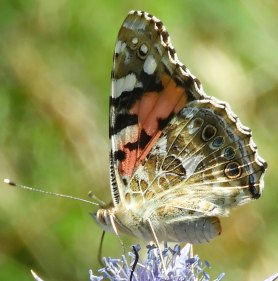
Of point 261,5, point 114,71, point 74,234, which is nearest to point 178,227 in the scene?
point 114,71

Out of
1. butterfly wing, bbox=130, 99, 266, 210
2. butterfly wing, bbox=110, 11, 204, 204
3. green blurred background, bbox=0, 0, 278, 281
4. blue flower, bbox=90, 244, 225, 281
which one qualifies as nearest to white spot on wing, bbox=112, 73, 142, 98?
butterfly wing, bbox=110, 11, 204, 204

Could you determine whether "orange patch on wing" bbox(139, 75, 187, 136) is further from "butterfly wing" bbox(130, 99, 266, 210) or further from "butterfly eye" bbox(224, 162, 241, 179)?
"butterfly eye" bbox(224, 162, 241, 179)

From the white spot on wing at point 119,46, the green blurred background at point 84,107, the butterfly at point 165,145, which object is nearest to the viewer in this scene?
the butterfly at point 165,145

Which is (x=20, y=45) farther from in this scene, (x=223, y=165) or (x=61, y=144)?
(x=223, y=165)

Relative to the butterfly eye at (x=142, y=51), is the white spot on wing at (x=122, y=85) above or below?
below

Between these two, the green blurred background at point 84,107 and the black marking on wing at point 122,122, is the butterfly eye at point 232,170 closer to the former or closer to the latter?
the black marking on wing at point 122,122

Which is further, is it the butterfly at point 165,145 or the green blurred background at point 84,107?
the green blurred background at point 84,107

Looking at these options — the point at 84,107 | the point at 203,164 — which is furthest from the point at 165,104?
the point at 84,107

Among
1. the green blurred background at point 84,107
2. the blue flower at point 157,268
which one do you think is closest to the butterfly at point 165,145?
the blue flower at point 157,268
